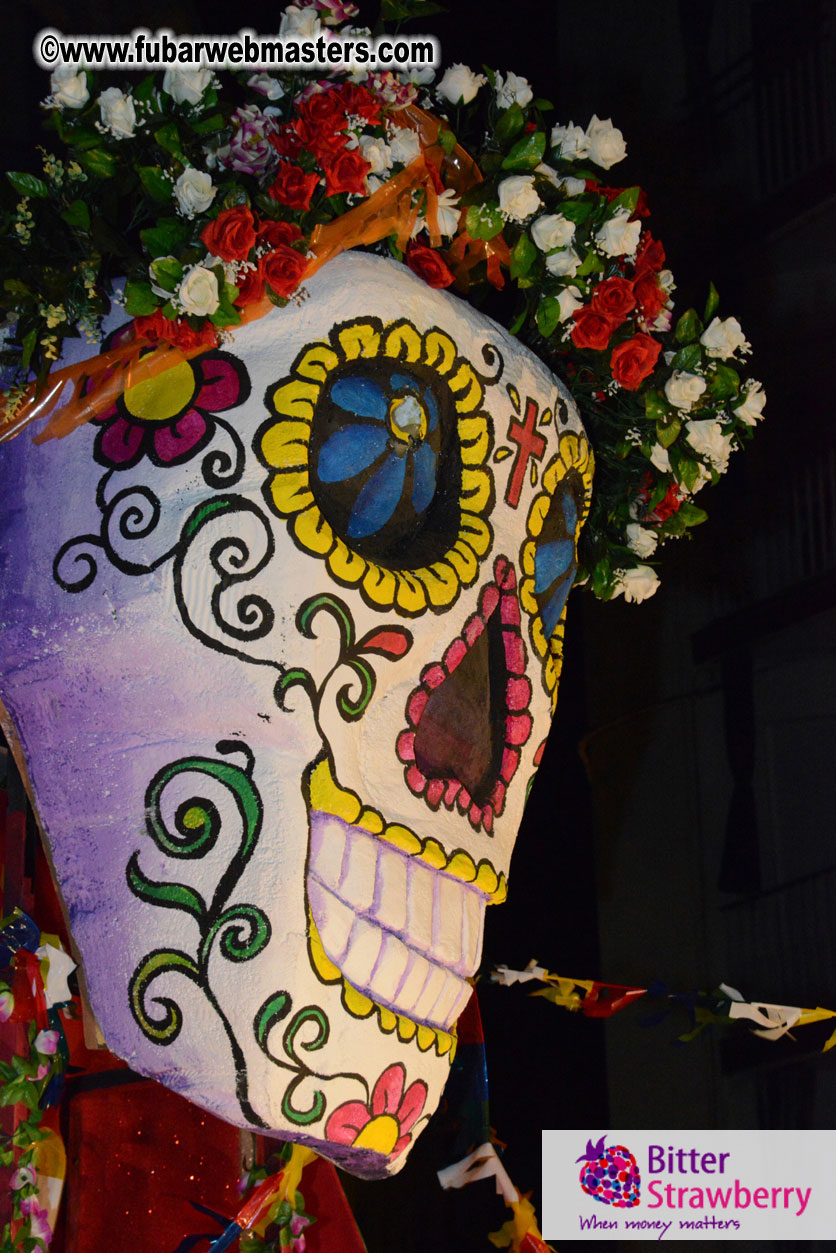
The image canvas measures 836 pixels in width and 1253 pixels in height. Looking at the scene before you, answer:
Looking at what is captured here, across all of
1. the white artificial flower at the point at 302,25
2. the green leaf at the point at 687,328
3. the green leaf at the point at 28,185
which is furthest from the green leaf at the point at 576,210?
the green leaf at the point at 28,185

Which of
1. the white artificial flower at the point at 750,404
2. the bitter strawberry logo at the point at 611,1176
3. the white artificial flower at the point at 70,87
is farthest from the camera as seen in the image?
the bitter strawberry logo at the point at 611,1176

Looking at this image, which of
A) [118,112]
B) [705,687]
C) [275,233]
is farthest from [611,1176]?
[118,112]

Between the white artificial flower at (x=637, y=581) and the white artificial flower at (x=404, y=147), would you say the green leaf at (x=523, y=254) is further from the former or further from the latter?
the white artificial flower at (x=637, y=581)

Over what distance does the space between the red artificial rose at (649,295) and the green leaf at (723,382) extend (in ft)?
0.62

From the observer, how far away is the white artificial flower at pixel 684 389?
8.09ft

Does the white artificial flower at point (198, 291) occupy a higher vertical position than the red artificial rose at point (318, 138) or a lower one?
Result: lower

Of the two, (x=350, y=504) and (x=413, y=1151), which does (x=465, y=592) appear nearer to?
(x=350, y=504)

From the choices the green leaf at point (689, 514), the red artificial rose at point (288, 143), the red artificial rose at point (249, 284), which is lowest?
the green leaf at point (689, 514)

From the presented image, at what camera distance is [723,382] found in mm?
2514

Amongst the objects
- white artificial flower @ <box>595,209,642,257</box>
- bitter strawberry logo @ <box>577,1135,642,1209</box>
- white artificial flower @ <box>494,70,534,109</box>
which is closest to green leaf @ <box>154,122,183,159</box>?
white artificial flower @ <box>494,70,534,109</box>

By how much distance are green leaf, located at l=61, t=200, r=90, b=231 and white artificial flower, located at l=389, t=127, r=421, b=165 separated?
55 centimetres

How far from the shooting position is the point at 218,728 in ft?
5.93

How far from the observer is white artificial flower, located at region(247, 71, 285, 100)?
6.76 ft

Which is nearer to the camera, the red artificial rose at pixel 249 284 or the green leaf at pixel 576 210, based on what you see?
the red artificial rose at pixel 249 284
